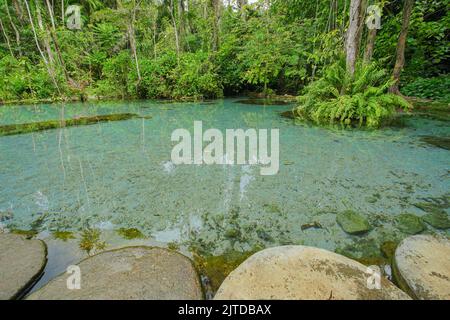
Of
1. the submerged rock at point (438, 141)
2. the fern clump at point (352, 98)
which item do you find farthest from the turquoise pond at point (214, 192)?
the fern clump at point (352, 98)

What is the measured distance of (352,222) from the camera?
1.85m

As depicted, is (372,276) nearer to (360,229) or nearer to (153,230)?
(360,229)

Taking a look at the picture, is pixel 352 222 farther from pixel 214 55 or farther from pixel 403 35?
pixel 214 55

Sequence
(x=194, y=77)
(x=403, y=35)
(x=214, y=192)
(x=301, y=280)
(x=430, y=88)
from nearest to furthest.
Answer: (x=301, y=280) → (x=214, y=192) → (x=403, y=35) → (x=430, y=88) → (x=194, y=77)

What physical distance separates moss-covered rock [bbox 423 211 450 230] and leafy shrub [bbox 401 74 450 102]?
7.38 metres

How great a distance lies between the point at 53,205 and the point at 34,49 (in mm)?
15536

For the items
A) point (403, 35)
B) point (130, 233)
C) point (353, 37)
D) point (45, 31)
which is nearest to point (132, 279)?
point (130, 233)

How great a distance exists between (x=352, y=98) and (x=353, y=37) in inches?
58.7

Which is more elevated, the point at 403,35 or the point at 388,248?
the point at 403,35

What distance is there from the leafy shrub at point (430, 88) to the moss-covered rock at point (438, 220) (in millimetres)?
7380

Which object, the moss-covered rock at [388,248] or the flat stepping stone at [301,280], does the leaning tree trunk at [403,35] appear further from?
the flat stepping stone at [301,280]

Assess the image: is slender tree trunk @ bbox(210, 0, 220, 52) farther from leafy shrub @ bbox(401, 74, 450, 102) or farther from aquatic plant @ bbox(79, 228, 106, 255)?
aquatic plant @ bbox(79, 228, 106, 255)

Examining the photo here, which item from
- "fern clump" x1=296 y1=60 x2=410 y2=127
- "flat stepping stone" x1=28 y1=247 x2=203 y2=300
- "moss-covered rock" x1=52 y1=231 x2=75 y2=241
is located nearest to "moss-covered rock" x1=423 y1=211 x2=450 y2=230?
"flat stepping stone" x1=28 y1=247 x2=203 y2=300

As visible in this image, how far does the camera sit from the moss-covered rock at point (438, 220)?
179 centimetres
